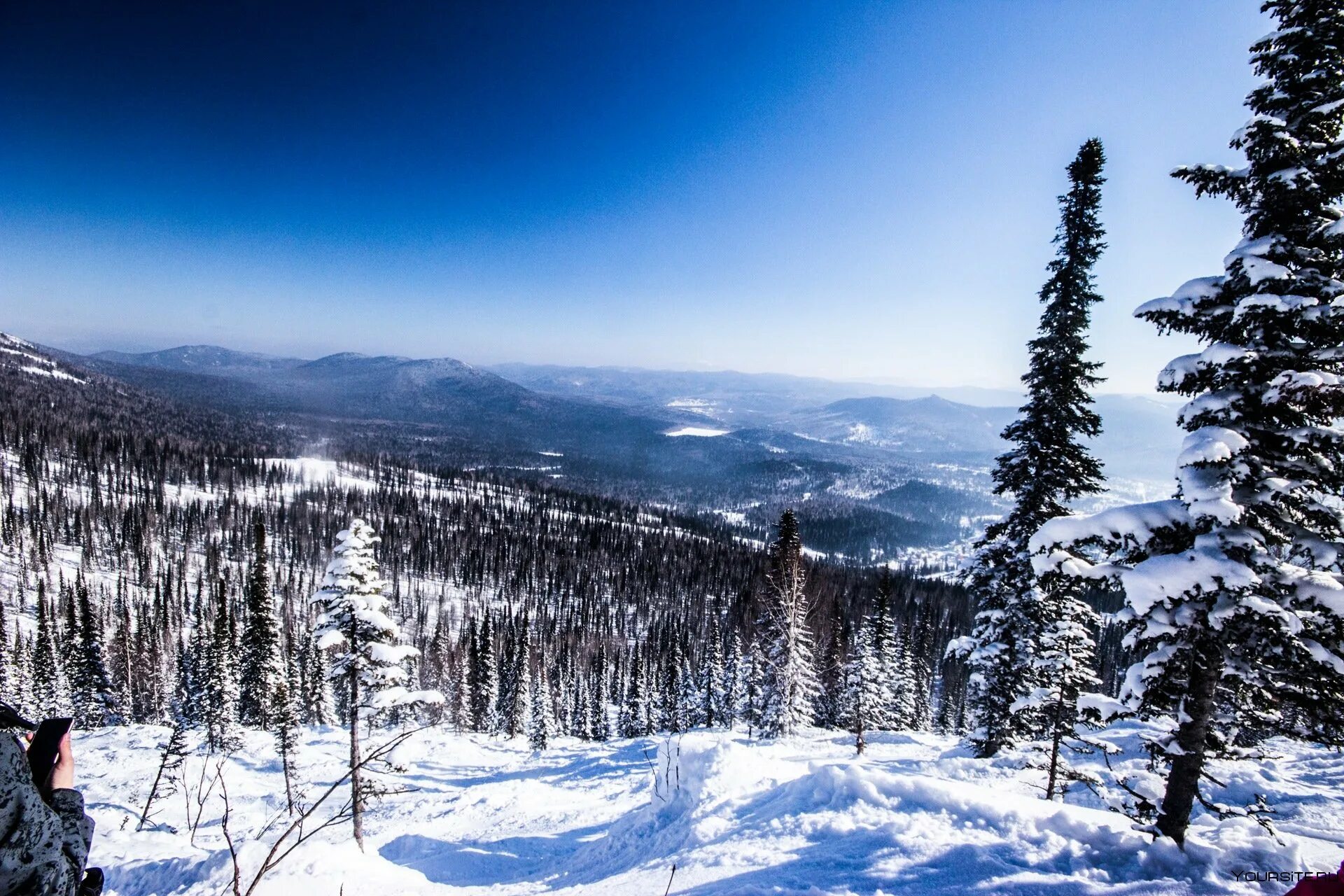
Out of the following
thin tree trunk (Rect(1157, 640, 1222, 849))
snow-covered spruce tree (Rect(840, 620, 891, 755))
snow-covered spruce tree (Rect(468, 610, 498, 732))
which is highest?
thin tree trunk (Rect(1157, 640, 1222, 849))

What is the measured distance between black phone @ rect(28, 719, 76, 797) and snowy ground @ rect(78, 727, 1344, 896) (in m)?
2.04

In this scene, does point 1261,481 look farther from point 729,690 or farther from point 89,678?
point 89,678

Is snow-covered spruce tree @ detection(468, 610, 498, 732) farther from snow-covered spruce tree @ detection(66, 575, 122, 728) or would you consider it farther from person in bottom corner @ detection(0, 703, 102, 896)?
person in bottom corner @ detection(0, 703, 102, 896)

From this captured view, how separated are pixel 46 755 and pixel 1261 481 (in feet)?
35.1

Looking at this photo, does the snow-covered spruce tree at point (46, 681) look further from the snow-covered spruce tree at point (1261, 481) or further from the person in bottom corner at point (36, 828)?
the snow-covered spruce tree at point (1261, 481)

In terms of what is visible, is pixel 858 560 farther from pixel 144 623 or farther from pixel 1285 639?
pixel 1285 639

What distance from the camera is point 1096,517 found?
711cm

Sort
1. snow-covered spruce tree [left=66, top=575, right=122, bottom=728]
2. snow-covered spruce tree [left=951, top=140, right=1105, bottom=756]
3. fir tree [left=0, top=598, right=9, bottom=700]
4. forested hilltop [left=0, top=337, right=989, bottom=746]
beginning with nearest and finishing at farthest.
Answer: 1. snow-covered spruce tree [left=951, top=140, right=1105, bottom=756]
2. fir tree [left=0, top=598, right=9, bottom=700]
3. forested hilltop [left=0, top=337, right=989, bottom=746]
4. snow-covered spruce tree [left=66, top=575, right=122, bottom=728]

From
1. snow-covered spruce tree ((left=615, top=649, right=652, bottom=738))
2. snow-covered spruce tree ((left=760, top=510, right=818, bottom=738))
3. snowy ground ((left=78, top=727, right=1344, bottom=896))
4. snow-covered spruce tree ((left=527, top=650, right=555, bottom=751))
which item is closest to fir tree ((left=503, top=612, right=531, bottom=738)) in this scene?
snow-covered spruce tree ((left=527, top=650, right=555, bottom=751))

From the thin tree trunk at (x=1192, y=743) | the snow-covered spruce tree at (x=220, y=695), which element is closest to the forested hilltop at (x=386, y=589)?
the snow-covered spruce tree at (x=220, y=695)

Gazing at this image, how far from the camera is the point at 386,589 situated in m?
111

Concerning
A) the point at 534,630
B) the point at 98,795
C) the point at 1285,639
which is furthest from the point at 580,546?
the point at 1285,639

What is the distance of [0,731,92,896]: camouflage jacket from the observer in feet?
7.54

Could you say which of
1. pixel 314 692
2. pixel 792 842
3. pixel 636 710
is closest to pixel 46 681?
pixel 314 692
